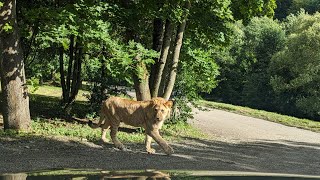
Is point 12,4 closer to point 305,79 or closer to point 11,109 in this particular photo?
point 11,109

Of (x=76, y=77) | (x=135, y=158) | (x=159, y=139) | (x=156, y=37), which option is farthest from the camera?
(x=76, y=77)

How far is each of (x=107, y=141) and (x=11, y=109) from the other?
9.84 ft

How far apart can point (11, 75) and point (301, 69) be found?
39751 mm

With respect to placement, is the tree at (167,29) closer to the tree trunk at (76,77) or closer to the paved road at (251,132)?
the tree trunk at (76,77)

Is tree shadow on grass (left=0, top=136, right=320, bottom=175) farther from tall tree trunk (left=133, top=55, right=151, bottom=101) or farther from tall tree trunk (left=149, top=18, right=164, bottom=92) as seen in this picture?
tall tree trunk (left=149, top=18, right=164, bottom=92)

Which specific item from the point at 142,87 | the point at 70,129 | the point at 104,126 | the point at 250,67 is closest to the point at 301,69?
the point at 250,67

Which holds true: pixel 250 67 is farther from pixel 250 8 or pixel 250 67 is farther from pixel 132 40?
pixel 132 40

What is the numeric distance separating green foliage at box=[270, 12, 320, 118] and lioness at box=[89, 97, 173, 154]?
3708cm

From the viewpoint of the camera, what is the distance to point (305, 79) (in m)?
47.6

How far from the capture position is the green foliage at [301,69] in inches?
1859

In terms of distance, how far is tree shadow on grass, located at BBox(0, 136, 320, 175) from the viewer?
31.5 feet

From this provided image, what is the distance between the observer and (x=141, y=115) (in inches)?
454

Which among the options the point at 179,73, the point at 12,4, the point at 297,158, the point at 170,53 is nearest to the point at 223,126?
the point at 179,73

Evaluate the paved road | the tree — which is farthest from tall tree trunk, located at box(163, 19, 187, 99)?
the paved road
